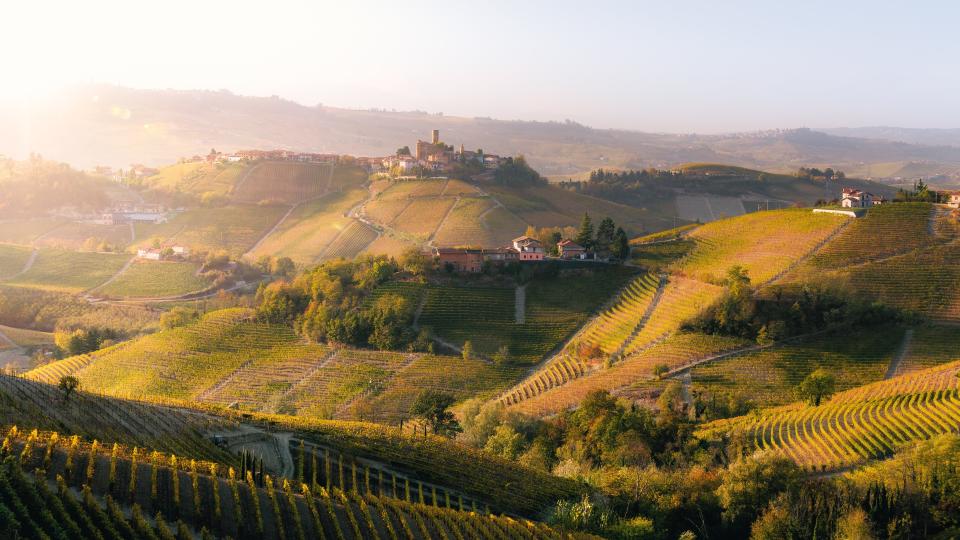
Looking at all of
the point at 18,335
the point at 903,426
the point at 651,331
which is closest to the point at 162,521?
the point at 903,426

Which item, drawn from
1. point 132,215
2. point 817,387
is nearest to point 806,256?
point 817,387

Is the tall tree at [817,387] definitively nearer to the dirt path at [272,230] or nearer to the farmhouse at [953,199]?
the farmhouse at [953,199]

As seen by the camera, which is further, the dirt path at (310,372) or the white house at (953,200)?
the white house at (953,200)

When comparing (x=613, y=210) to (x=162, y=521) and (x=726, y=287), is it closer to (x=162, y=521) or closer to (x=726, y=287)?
(x=726, y=287)

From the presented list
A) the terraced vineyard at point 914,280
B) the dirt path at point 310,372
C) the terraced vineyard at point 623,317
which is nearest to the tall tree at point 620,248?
the terraced vineyard at point 623,317

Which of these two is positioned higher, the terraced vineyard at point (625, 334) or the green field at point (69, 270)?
the terraced vineyard at point (625, 334)

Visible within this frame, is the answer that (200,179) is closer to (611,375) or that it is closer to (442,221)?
(442,221)

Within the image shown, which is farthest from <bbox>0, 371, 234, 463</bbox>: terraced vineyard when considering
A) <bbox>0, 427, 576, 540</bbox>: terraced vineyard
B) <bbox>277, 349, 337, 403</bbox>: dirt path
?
<bbox>277, 349, 337, 403</bbox>: dirt path
